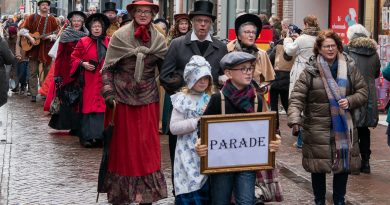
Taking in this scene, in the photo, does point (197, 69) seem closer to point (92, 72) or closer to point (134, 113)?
point (134, 113)

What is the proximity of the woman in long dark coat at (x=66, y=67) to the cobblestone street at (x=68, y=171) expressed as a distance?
262mm

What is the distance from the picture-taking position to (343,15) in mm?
22969

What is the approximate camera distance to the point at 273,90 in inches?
584

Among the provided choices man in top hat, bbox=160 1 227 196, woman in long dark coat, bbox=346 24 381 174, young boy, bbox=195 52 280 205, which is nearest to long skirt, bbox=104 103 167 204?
man in top hat, bbox=160 1 227 196

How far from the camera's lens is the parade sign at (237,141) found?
7125mm

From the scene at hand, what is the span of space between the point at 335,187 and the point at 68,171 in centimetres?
362

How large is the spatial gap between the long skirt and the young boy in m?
1.87

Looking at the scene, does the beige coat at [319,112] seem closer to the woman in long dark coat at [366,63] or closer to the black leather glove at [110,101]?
the black leather glove at [110,101]

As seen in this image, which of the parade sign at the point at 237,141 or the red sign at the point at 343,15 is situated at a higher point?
the red sign at the point at 343,15

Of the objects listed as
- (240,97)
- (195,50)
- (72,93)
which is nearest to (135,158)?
(195,50)

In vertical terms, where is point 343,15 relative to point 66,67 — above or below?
above

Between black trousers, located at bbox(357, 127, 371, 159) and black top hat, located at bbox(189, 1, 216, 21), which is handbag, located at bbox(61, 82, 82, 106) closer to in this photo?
black trousers, located at bbox(357, 127, 371, 159)

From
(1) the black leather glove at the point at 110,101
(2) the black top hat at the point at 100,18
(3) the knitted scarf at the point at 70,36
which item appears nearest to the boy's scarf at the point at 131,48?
(1) the black leather glove at the point at 110,101

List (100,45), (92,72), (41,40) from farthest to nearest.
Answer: (41,40) → (92,72) → (100,45)
